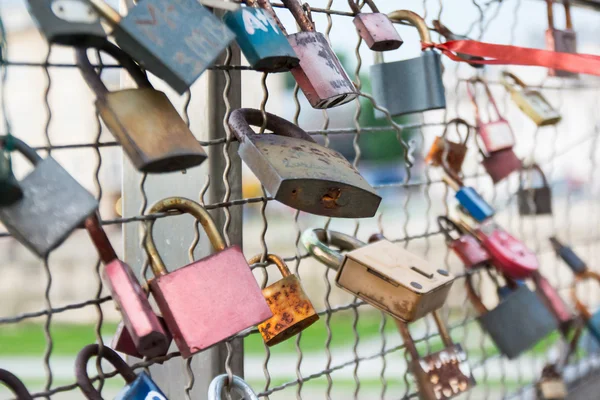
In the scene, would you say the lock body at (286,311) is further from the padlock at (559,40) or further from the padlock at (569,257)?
the padlock at (569,257)

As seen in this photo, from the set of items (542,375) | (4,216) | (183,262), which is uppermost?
(4,216)

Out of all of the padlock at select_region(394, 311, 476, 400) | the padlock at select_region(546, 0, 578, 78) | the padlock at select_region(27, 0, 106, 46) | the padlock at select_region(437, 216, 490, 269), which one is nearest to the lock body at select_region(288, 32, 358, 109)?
the padlock at select_region(27, 0, 106, 46)

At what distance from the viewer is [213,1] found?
1.94ft

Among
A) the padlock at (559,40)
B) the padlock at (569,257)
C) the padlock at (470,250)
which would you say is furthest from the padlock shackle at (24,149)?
the padlock at (569,257)

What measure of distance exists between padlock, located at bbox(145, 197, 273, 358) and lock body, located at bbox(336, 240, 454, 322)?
15 cm

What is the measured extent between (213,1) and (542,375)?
3.54ft

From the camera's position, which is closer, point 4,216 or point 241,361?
point 4,216

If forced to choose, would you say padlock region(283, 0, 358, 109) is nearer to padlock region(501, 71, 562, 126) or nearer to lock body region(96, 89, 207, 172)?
lock body region(96, 89, 207, 172)

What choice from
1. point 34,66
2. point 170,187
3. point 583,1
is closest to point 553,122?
point 583,1

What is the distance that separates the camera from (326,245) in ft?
2.63

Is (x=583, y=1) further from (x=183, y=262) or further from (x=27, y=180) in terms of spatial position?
(x=27, y=180)

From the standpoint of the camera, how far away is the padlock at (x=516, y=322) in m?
1.04

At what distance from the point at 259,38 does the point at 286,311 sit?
0.26 meters

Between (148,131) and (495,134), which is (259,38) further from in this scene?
(495,134)
